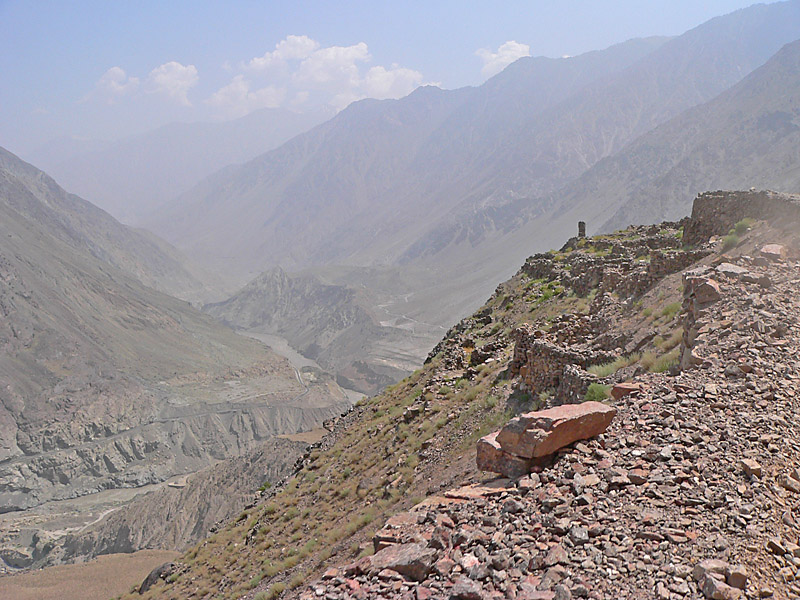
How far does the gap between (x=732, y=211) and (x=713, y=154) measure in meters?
159

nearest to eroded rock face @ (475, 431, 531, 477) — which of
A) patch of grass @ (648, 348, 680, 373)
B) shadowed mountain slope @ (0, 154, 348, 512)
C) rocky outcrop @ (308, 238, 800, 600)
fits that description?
rocky outcrop @ (308, 238, 800, 600)

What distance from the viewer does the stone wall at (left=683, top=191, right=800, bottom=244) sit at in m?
14.2

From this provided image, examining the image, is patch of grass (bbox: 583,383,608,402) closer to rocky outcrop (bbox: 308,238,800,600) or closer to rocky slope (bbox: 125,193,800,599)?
rocky slope (bbox: 125,193,800,599)

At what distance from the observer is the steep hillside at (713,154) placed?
13450 centimetres

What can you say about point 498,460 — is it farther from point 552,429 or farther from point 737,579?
point 737,579

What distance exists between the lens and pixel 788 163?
124m

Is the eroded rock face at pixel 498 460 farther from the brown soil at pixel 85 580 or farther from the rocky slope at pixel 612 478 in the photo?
the brown soil at pixel 85 580

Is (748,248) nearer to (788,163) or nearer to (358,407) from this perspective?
(358,407)

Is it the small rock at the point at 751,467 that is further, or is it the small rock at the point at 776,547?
the small rock at the point at 751,467

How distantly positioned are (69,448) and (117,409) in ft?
31.9

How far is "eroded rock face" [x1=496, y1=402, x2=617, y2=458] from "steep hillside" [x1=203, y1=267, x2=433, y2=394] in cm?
9811

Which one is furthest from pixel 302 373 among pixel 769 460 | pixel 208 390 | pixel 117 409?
pixel 769 460

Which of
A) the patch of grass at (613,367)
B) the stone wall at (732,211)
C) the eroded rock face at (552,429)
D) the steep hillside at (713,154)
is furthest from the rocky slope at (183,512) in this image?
the steep hillside at (713,154)

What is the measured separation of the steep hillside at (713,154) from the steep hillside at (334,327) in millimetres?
69187
